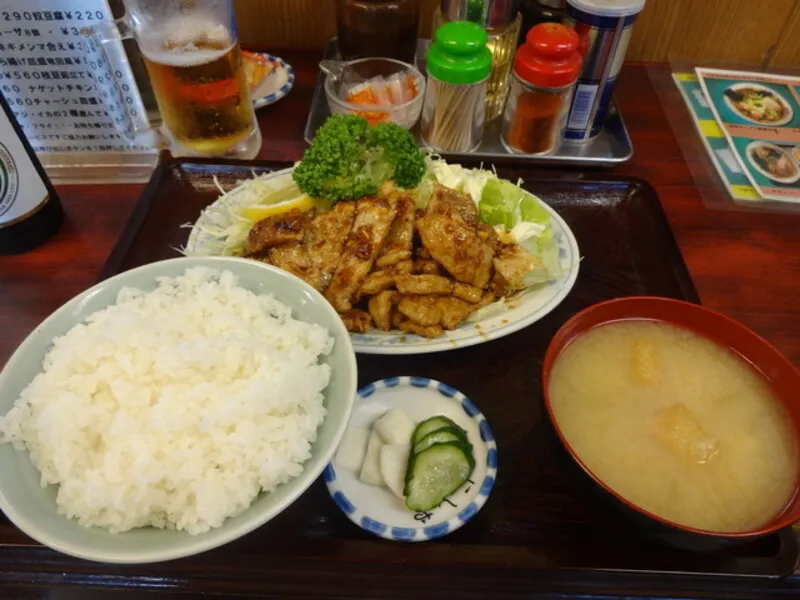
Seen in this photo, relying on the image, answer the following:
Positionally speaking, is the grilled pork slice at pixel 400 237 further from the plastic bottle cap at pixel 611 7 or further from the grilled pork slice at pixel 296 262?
the plastic bottle cap at pixel 611 7

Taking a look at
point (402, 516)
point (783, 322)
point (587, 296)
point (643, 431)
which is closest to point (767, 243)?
point (783, 322)

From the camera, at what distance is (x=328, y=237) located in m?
2.03

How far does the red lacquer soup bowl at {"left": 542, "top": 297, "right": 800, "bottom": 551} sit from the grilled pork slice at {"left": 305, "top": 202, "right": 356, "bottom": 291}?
84cm

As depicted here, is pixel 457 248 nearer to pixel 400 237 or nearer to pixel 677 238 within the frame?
pixel 400 237

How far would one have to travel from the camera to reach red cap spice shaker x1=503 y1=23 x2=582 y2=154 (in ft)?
7.46

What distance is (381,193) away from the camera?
83.6 inches

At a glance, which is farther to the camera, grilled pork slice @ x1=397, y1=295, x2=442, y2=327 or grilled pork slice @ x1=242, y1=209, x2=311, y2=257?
grilled pork slice @ x1=242, y1=209, x2=311, y2=257

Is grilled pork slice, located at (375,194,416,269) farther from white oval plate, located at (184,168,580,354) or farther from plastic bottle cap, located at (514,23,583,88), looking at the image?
plastic bottle cap, located at (514,23,583,88)

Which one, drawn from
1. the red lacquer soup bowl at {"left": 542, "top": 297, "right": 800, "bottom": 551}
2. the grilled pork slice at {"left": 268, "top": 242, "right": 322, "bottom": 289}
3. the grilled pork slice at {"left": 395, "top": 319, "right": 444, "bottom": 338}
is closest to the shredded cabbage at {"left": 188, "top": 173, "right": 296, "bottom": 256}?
the grilled pork slice at {"left": 268, "top": 242, "right": 322, "bottom": 289}

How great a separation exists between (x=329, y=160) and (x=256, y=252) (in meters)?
0.41

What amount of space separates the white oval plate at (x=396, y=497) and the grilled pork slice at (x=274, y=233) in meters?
0.64

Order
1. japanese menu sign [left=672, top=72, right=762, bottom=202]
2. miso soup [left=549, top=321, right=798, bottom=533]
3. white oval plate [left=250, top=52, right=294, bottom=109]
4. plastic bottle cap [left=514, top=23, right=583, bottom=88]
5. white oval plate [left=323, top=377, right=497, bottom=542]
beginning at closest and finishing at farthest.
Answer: miso soup [left=549, top=321, right=798, bottom=533]
white oval plate [left=323, top=377, right=497, bottom=542]
plastic bottle cap [left=514, top=23, right=583, bottom=88]
japanese menu sign [left=672, top=72, right=762, bottom=202]
white oval plate [left=250, top=52, right=294, bottom=109]

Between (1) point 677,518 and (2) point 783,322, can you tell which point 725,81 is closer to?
(2) point 783,322

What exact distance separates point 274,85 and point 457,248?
1.46 metres
